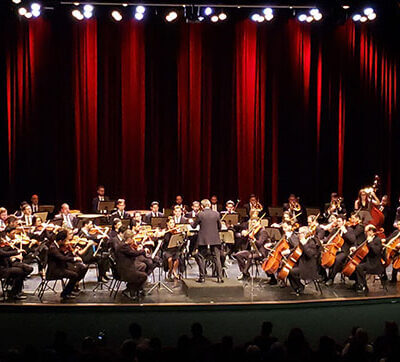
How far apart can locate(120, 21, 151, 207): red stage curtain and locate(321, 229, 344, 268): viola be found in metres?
7.89

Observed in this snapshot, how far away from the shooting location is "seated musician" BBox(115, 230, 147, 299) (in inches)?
488

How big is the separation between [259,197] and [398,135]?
181 inches

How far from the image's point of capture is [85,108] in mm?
19672

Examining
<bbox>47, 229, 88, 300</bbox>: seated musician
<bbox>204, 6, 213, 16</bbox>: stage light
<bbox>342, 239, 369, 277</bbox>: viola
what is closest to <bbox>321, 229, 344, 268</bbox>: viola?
<bbox>342, 239, 369, 277</bbox>: viola

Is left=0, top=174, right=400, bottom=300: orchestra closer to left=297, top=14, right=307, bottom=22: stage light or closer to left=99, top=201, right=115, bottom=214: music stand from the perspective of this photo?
left=99, top=201, right=115, bottom=214: music stand

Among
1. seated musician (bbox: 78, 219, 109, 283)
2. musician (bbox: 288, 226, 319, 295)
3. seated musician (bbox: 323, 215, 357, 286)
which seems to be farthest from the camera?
seated musician (bbox: 78, 219, 109, 283)

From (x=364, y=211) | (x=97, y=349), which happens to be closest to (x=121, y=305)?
(x=97, y=349)

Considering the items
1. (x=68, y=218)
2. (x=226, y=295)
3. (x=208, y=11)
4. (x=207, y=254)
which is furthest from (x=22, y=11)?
(x=226, y=295)

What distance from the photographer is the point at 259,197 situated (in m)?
20.7

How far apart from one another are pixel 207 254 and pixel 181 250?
20.7 inches

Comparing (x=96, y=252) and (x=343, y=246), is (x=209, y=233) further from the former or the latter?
(x=343, y=246)

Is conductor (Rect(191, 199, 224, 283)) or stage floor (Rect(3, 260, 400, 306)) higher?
conductor (Rect(191, 199, 224, 283))

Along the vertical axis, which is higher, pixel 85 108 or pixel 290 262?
pixel 85 108

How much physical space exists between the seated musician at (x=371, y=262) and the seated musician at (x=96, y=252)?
4.90 metres
